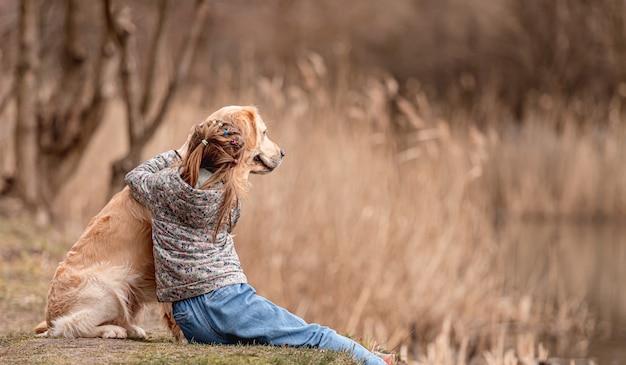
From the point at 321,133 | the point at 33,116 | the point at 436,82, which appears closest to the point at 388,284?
the point at 321,133

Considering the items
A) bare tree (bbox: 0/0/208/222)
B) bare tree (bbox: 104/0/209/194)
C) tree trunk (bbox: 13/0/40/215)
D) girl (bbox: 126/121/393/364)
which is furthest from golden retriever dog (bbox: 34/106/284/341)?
tree trunk (bbox: 13/0/40/215)

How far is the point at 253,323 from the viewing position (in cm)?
343

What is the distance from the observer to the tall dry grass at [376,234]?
6.99 meters

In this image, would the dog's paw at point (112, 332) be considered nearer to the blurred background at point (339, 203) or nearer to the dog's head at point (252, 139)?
the dog's head at point (252, 139)

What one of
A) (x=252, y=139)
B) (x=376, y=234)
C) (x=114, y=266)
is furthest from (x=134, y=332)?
(x=376, y=234)

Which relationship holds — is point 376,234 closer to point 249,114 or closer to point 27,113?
point 27,113

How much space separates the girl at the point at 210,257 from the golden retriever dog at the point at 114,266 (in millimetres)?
104

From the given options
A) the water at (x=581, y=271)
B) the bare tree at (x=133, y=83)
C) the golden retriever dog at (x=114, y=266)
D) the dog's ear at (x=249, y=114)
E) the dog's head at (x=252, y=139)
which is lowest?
the water at (x=581, y=271)

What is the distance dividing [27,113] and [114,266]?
464cm

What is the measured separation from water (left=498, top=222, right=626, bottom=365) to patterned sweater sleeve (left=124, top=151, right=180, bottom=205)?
457 cm

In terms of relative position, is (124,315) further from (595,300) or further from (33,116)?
(595,300)

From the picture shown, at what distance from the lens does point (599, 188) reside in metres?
12.6

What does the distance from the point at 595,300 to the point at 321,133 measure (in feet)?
10.7

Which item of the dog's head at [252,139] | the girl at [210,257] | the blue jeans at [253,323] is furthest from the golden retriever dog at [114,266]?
the blue jeans at [253,323]
